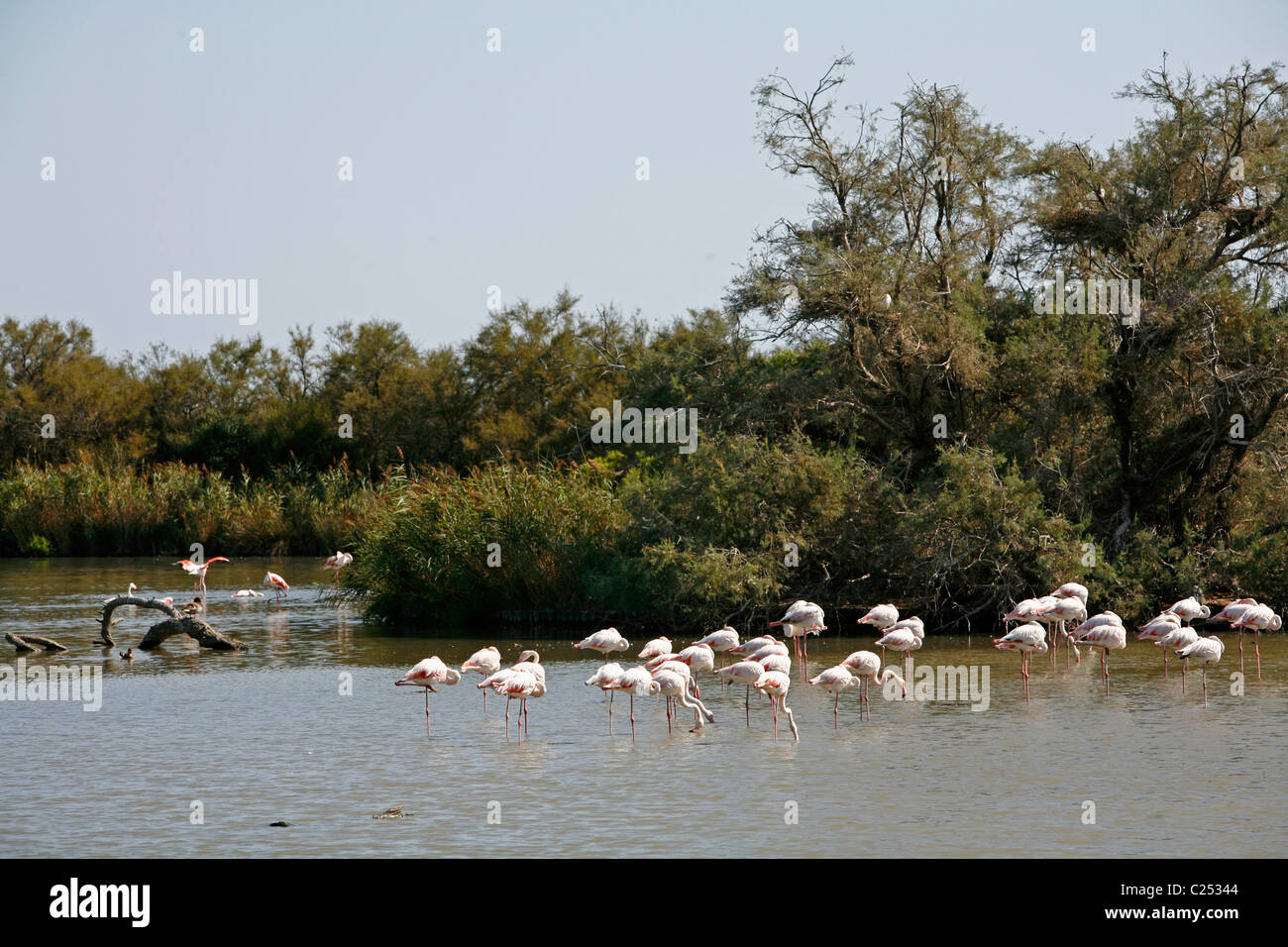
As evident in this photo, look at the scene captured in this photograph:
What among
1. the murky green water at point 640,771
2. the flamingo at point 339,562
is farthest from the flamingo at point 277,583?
the murky green water at point 640,771

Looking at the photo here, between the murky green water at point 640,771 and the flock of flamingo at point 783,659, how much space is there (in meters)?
0.30

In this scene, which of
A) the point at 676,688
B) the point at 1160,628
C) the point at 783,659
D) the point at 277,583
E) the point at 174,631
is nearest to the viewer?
the point at 676,688

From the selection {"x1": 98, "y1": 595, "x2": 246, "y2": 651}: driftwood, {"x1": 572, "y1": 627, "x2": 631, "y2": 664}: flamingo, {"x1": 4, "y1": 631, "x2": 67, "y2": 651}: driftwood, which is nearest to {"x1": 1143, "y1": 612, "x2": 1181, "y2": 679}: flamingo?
{"x1": 572, "y1": 627, "x2": 631, "y2": 664}: flamingo

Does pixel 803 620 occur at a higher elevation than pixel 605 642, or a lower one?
higher

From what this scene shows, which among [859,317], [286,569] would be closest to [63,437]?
[286,569]

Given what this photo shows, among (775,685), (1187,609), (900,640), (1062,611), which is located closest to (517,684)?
(775,685)

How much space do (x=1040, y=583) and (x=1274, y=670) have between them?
4311 mm

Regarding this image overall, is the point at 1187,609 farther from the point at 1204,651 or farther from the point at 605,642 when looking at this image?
the point at 605,642

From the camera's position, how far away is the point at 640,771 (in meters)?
11.7

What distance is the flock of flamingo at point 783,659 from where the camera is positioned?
13.2m

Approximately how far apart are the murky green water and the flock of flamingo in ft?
0.99

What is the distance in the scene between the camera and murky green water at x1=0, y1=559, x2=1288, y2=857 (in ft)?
31.3

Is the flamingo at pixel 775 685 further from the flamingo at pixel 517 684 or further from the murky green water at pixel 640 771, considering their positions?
the flamingo at pixel 517 684

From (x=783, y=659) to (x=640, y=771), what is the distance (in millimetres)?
2893
